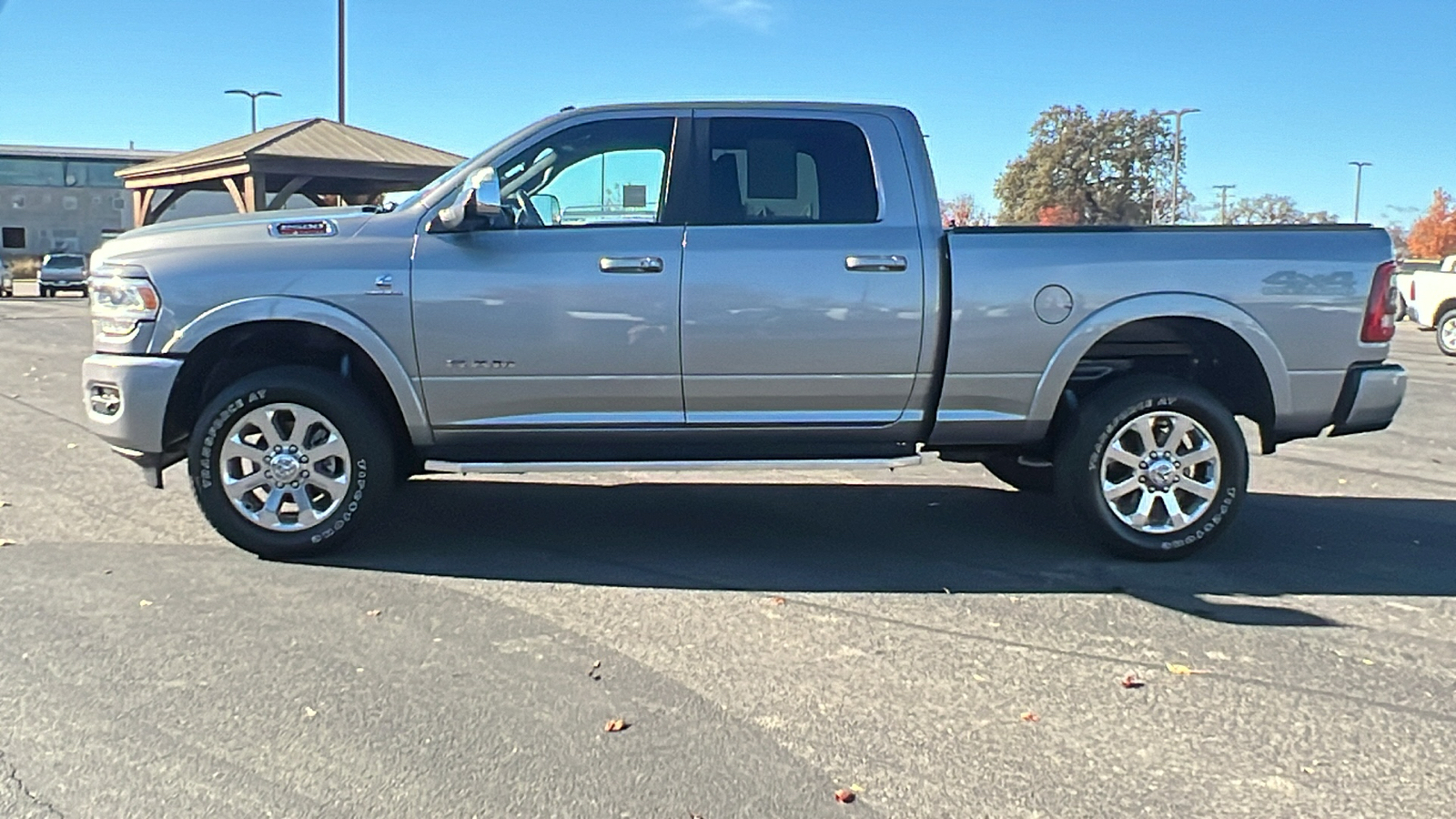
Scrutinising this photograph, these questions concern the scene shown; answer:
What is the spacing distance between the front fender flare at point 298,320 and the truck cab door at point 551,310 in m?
0.13

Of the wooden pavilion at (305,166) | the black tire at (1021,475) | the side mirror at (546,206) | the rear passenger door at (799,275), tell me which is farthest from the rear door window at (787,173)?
the wooden pavilion at (305,166)

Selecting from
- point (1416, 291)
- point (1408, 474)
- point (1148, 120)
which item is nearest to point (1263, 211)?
point (1148, 120)

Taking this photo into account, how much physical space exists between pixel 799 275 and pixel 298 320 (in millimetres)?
2170

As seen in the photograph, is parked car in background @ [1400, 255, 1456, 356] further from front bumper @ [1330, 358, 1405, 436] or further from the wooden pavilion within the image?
the wooden pavilion

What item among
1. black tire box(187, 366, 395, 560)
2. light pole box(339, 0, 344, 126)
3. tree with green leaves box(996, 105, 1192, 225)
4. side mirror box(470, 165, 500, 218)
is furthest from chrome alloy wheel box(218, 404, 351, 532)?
tree with green leaves box(996, 105, 1192, 225)

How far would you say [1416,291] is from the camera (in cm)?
1958

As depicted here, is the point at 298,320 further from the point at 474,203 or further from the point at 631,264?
A: the point at 631,264

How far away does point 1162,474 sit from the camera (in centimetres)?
559

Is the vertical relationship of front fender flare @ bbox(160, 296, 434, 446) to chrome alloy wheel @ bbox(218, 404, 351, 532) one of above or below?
above

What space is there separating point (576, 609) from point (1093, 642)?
6.38 ft

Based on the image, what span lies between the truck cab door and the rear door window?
26cm

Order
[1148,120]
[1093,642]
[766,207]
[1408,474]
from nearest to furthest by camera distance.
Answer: [1093,642] → [766,207] → [1408,474] → [1148,120]

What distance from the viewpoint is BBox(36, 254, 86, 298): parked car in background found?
3934 centimetres

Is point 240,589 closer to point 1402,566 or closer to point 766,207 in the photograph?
point 766,207
